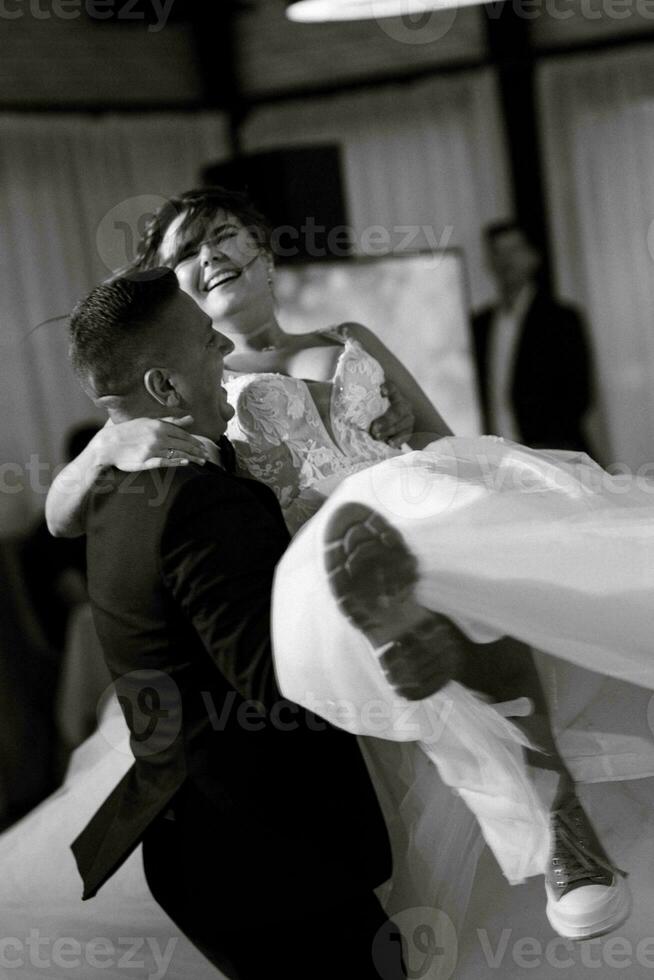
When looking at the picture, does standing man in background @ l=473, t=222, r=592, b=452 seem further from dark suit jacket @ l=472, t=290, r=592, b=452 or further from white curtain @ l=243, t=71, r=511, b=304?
white curtain @ l=243, t=71, r=511, b=304

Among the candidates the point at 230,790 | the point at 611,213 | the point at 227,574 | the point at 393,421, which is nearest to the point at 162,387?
the point at 227,574

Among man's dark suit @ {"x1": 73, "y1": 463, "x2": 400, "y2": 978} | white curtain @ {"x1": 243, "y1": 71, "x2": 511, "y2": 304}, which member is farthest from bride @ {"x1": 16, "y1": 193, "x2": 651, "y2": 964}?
white curtain @ {"x1": 243, "y1": 71, "x2": 511, "y2": 304}

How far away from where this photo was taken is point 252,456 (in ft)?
6.29

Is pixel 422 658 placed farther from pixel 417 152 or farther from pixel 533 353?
pixel 417 152

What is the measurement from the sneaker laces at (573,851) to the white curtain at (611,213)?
15.5ft

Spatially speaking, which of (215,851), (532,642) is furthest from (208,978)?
(532,642)

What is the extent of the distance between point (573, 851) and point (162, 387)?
77cm

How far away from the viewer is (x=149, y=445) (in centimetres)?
139

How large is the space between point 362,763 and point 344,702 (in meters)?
0.24

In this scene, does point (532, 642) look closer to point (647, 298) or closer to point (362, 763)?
point (362, 763)

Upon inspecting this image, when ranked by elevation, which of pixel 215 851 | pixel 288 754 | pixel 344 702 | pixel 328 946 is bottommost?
pixel 328 946

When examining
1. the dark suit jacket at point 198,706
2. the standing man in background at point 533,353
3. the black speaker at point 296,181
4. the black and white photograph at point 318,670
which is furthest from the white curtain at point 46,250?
the dark suit jacket at point 198,706

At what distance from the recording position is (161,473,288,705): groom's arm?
129 cm

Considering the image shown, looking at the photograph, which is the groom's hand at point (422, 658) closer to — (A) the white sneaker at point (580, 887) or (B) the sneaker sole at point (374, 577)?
(B) the sneaker sole at point (374, 577)
